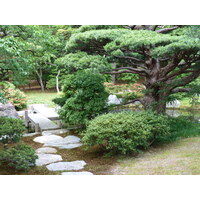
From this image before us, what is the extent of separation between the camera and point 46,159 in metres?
3.86

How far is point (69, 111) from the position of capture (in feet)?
17.0

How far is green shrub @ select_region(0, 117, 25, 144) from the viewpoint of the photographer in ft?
11.5

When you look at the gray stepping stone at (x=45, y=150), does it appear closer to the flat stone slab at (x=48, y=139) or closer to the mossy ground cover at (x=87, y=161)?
the mossy ground cover at (x=87, y=161)

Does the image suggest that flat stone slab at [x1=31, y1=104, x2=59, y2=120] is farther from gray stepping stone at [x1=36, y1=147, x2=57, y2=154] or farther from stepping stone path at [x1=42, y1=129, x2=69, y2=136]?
gray stepping stone at [x1=36, y1=147, x2=57, y2=154]

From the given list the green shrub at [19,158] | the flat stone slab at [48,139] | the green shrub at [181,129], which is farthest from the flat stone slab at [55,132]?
the green shrub at [181,129]

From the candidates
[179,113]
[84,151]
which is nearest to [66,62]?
[84,151]

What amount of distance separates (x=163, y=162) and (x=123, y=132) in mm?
702

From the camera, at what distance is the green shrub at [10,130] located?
350 cm

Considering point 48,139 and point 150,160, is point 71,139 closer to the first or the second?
point 48,139

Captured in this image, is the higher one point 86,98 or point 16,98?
point 86,98

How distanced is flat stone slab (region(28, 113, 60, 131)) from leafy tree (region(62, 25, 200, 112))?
5.61ft

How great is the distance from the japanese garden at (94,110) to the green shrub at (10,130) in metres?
0.01

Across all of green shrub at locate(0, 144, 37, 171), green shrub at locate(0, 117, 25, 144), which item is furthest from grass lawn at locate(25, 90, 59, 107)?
green shrub at locate(0, 144, 37, 171)

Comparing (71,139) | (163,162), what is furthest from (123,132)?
(71,139)
